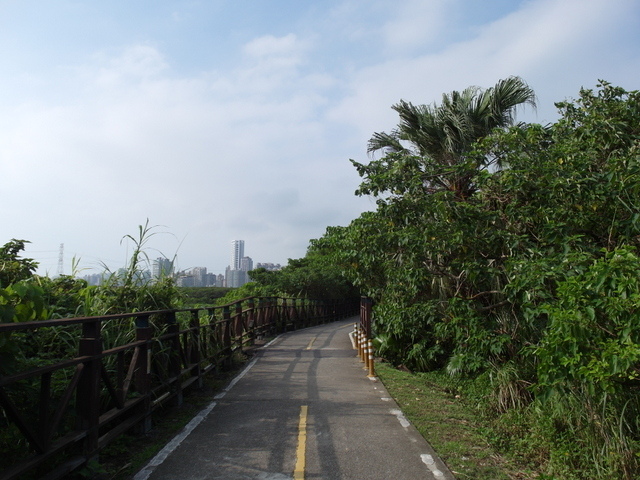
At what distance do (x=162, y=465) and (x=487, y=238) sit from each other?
217 inches

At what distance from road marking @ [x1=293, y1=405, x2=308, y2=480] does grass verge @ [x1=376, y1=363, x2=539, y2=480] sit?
61.1 inches

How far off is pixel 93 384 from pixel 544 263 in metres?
5.11

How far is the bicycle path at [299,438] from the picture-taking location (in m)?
4.99

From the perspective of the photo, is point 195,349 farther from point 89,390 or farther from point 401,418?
point 89,390

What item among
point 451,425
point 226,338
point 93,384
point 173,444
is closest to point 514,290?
point 451,425

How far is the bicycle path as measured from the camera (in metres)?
4.99

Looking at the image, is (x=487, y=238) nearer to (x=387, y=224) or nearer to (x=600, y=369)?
(x=387, y=224)

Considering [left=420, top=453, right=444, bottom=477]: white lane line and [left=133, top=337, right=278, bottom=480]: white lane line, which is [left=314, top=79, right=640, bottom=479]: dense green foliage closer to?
[left=420, top=453, right=444, bottom=477]: white lane line

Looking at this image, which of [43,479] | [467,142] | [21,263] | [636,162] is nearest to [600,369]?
[636,162]

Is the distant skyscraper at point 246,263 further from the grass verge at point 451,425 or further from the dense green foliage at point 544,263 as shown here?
the grass verge at point 451,425

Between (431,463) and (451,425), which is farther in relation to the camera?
(451,425)

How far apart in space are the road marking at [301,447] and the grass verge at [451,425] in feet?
5.09

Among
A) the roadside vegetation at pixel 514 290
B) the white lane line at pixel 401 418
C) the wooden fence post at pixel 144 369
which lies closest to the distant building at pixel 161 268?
the roadside vegetation at pixel 514 290

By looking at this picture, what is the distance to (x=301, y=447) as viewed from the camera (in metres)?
5.71
